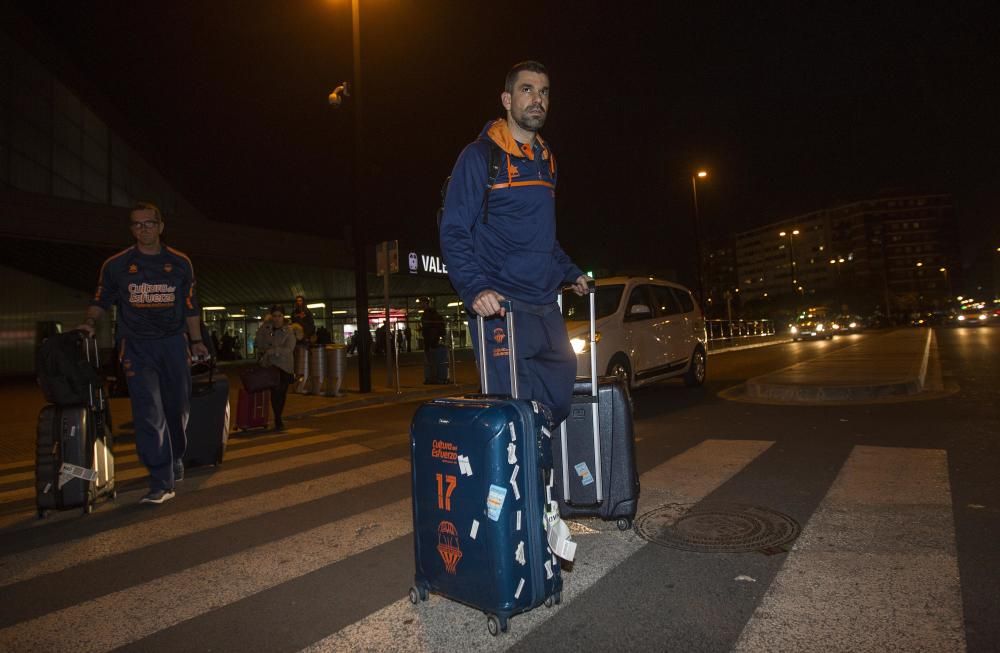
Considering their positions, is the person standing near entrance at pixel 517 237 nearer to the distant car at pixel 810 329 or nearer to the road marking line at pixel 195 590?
the road marking line at pixel 195 590

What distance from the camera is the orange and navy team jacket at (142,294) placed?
4637mm

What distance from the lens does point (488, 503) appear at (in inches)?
92.3

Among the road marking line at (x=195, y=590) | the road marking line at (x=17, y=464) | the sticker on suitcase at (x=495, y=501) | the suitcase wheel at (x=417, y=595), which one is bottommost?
the road marking line at (x=195, y=590)

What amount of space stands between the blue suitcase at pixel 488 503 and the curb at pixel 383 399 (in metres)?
7.82

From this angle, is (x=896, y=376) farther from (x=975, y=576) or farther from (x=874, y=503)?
(x=975, y=576)

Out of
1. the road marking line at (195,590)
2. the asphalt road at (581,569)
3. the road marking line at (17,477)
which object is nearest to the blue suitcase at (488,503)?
the asphalt road at (581,569)

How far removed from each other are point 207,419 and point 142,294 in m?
1.38

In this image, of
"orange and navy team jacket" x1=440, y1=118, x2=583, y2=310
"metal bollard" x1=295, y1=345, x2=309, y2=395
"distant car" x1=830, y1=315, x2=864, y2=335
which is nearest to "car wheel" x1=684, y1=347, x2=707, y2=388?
"metal bollard" x1=295, y1=345, x2=309, y2=395

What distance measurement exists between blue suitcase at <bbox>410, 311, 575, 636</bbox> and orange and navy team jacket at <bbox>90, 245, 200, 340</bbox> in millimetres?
3017

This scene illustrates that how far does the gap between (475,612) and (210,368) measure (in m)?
3.77

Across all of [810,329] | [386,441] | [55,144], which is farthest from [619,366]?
[810,329]

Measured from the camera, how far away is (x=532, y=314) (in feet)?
9.34

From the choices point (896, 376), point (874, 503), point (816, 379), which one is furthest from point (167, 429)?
point (896, 376)

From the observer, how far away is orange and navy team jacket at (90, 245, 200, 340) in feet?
15.2
